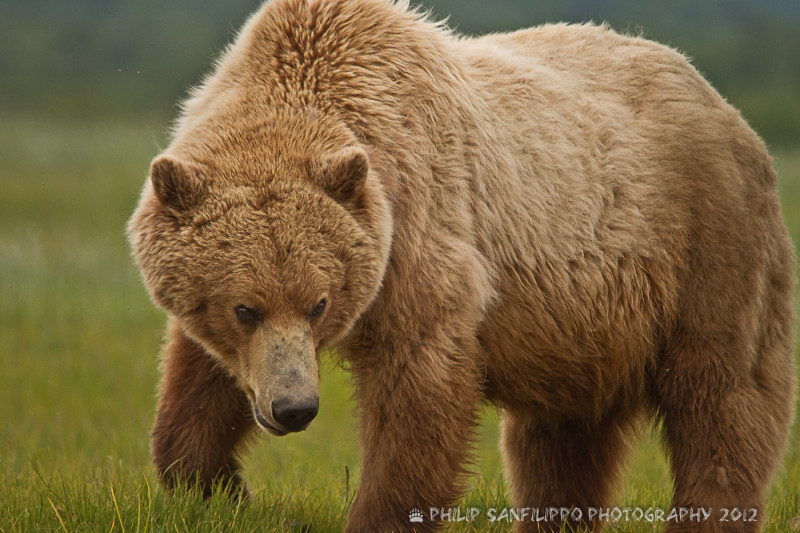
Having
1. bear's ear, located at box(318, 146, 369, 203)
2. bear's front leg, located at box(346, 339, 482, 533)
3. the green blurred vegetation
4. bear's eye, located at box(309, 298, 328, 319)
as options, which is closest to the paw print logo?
bear's front leg, located at box(346, 339, 482, 533)

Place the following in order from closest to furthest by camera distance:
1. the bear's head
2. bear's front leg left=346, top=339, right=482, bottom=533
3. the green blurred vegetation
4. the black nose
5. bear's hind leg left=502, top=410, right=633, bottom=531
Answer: the black nose
the bear's head
bear's front leg left=346, top=339, right=482, bottom=533
bear's hind leg left=502, top=410, right=633, bottom=531
the green blurred vegetation

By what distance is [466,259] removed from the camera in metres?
4.62

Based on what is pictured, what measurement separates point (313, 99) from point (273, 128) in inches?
9.5

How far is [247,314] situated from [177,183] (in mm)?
584

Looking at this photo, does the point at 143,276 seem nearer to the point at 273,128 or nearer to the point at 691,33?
the point at 273,128

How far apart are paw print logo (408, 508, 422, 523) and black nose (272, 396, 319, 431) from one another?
71 centimetres

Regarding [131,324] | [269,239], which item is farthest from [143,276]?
[131,324]

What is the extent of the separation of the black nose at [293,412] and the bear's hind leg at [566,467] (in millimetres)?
2128

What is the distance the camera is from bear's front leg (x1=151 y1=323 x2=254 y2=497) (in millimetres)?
4930

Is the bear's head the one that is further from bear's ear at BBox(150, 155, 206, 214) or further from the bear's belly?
the bear's belly

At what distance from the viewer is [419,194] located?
15.1 feet

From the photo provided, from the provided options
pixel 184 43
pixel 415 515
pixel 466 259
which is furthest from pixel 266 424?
pixel 184 43

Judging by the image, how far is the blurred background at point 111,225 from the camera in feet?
21.3

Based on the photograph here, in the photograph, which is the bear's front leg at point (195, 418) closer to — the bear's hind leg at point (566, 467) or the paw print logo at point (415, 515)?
the paw print logo at point (415, 515)
